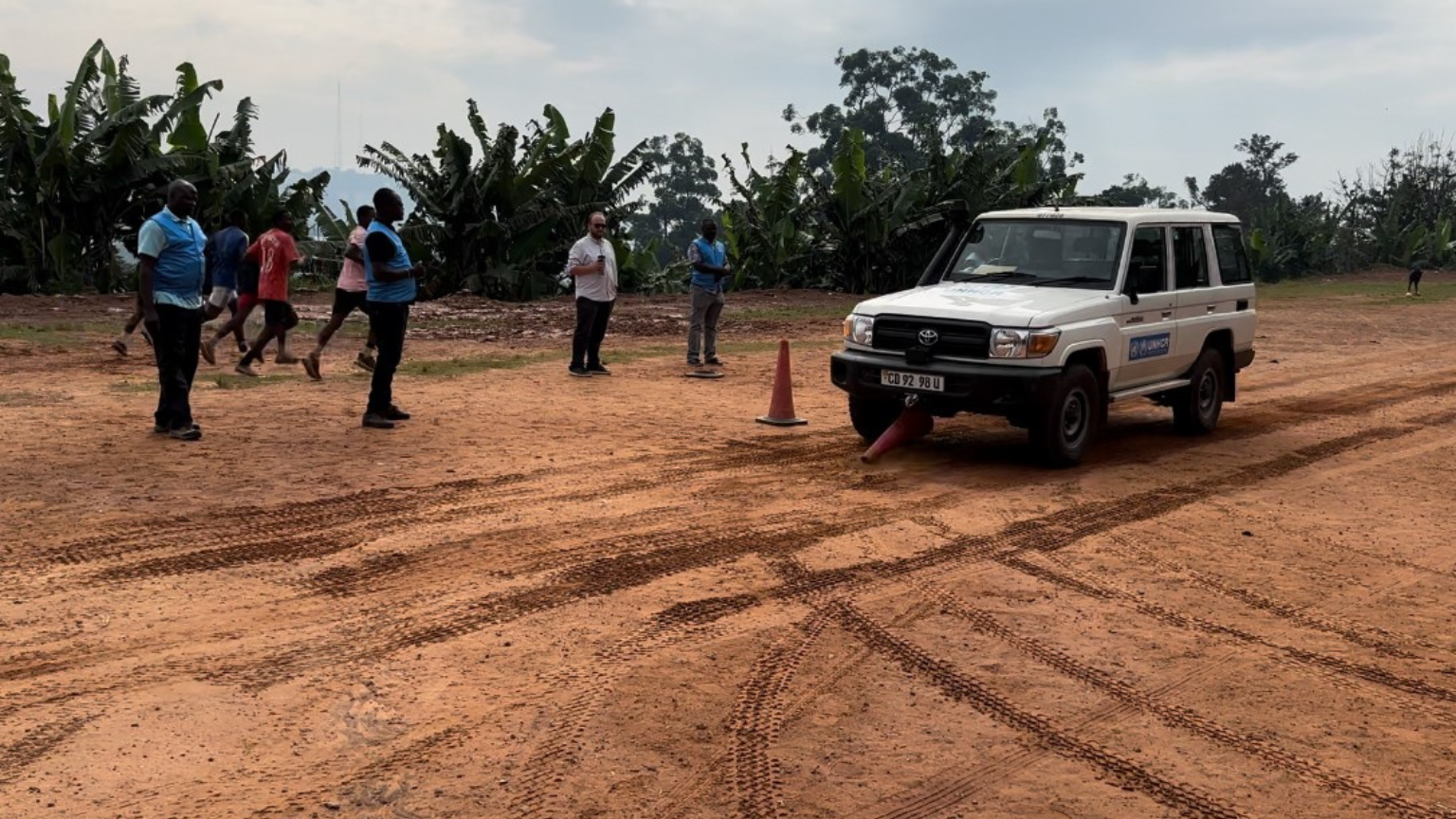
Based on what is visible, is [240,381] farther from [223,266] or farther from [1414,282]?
[1414,282]

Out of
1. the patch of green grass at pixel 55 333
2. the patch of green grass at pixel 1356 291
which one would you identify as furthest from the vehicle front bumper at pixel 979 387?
the patch of green grass at pixel 1356 291

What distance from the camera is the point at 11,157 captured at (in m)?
21.0

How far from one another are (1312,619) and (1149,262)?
481cm

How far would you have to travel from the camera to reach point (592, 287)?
47.2 feet

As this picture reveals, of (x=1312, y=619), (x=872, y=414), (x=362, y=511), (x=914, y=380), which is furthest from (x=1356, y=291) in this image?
(x=362, y=511)

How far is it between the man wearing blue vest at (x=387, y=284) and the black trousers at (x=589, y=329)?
13.1 feet

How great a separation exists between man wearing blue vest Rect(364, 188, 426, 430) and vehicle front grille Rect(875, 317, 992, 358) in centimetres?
366

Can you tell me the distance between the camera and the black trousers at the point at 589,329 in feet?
47.8

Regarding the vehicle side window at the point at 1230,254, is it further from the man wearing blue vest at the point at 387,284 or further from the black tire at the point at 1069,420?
the man wearing blue vest at the point at 387,284

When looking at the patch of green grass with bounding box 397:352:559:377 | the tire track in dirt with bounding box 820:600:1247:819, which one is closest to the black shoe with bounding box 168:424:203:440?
the patch of green grass with bounding box 397:352:559:377

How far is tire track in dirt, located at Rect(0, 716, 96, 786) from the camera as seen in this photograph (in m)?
4.32

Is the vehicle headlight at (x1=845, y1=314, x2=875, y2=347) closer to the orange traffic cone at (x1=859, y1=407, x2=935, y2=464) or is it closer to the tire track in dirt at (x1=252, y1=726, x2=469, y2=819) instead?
the orange traffic cone at (x1=859, y1=407, x2=935, y2=464)

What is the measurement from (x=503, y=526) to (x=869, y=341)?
11.4 feet

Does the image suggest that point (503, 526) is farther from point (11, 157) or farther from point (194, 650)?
point (11, 157)
